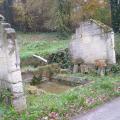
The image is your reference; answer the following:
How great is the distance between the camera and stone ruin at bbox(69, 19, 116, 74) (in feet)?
49.6

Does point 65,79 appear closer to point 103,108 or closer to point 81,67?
point 81,67

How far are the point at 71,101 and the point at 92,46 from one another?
5451mm

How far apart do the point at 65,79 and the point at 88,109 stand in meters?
4.34

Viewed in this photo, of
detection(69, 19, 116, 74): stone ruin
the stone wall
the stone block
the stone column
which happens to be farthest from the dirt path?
Answer: the stone wall

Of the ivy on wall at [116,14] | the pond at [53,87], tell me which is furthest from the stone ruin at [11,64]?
the ivy on wall at [116,14]

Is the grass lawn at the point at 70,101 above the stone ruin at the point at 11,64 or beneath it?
beneath

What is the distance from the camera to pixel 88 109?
10.6 m

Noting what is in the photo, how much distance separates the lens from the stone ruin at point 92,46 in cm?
1513

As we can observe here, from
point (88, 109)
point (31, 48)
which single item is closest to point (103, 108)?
point (88, 109)

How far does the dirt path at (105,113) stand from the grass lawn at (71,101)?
0.27 meters

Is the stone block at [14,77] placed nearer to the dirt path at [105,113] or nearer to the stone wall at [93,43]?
the dirt path at [105,113]

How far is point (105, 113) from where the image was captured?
1034cm

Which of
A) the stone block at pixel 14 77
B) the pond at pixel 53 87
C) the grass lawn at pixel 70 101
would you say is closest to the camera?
the grass lawn at pixel 70 101

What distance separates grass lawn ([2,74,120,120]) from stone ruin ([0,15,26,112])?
1.31 ft
